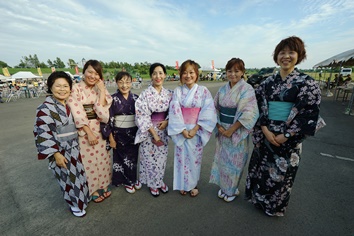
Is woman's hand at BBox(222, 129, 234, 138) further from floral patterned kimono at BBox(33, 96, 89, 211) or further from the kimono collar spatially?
the kimono collar

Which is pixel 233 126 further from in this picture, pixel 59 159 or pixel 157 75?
pixel 59 159

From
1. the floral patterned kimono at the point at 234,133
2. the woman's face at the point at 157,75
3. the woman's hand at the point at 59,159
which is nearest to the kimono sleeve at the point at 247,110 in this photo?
the floral patterned kimono at the point at 234,133

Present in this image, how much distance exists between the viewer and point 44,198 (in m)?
2.53

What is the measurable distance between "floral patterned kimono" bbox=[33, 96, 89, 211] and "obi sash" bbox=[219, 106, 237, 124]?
1819 mm

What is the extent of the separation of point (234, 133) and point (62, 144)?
6.63 ft

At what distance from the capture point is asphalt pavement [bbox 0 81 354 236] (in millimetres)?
1970

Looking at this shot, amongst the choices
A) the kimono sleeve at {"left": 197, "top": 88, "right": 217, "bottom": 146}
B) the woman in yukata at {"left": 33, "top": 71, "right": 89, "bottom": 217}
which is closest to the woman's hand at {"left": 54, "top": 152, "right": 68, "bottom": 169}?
the woman in yukata at {"left": 33, "top": 71, "right": 89, "bottom": 217}

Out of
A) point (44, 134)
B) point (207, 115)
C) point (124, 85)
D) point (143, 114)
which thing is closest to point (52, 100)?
point (44, 134)

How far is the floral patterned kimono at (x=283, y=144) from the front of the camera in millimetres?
1804

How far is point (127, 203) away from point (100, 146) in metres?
0.85

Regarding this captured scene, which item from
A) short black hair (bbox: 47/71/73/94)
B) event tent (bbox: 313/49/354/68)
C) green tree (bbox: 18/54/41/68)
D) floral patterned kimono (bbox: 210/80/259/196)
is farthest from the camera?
green tree (bbox: 18/54/41/68)

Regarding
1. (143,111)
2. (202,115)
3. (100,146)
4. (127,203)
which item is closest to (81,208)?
(127,203)

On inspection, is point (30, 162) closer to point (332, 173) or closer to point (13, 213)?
point (13, 213)

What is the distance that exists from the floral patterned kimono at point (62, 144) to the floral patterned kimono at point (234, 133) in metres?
1.75
